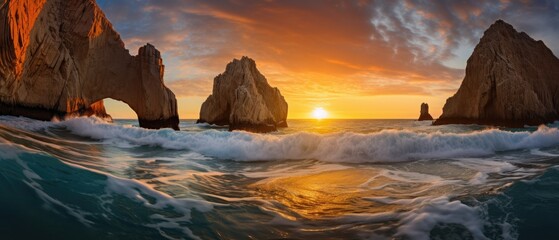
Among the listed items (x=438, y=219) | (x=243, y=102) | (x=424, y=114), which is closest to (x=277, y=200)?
(x=438, y=219)

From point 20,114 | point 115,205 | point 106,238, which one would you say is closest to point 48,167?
point 115,205

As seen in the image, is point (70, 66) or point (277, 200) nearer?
point (277, 200)

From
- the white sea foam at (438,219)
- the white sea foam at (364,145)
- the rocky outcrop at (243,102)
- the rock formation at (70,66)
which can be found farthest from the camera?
the rocky outcrop at (243,102)

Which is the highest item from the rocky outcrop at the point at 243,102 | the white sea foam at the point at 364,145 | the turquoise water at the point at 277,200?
the rocky outcrop at the point at 243,102

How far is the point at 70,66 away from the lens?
27.9m

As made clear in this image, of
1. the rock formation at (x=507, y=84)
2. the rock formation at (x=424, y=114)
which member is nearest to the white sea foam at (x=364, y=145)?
the rock formation at (x=507, y=84)

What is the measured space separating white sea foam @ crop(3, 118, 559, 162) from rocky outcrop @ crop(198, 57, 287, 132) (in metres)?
31.4

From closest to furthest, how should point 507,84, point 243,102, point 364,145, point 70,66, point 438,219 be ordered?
point 438,219, point 364,145, point 70,66, point 243,102, point 507,84

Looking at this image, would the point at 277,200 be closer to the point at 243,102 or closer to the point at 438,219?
the point at 438,219

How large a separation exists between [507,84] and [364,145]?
51.7 meters

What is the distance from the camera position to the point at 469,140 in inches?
524

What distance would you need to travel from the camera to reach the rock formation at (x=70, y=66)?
1853 centimetres

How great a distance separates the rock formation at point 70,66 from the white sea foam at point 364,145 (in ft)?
32.8

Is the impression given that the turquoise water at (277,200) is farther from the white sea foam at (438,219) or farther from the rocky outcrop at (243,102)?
the rocky outcrop at (243,102)
